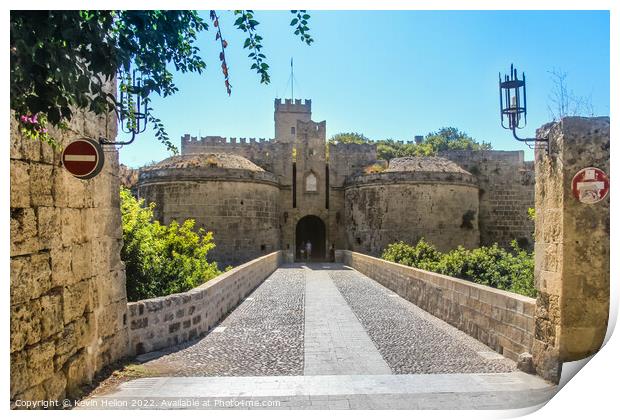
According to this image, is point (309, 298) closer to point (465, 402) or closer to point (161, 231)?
point (161, 231)

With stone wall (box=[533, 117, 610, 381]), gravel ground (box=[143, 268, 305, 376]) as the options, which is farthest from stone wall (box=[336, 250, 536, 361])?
gravel ground (box=[143, 268, 305, 376])

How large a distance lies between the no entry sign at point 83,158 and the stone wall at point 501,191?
27196 millimetres

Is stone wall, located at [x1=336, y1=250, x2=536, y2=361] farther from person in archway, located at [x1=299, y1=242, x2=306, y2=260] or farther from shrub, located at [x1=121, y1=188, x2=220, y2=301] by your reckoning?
person in archway, located at [x1=299, y1=242, x2=306, y2=260]

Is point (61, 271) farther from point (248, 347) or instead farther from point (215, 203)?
point (215, 203)

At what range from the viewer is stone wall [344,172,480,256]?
25.6 m

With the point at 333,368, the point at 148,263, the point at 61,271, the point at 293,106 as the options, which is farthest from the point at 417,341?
the point at 293,106

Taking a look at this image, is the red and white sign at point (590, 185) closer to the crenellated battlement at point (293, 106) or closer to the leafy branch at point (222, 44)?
the leafy branch at point (222, 44)

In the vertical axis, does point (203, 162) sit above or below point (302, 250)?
above

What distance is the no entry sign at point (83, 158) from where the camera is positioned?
4.68 meters

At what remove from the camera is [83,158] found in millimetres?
4836

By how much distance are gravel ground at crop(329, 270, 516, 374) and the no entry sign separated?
3993 mm

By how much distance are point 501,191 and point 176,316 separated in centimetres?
2618

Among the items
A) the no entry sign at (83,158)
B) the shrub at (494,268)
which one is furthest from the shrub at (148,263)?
the shrub at (494,268)

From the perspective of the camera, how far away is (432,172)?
84.3 ft
